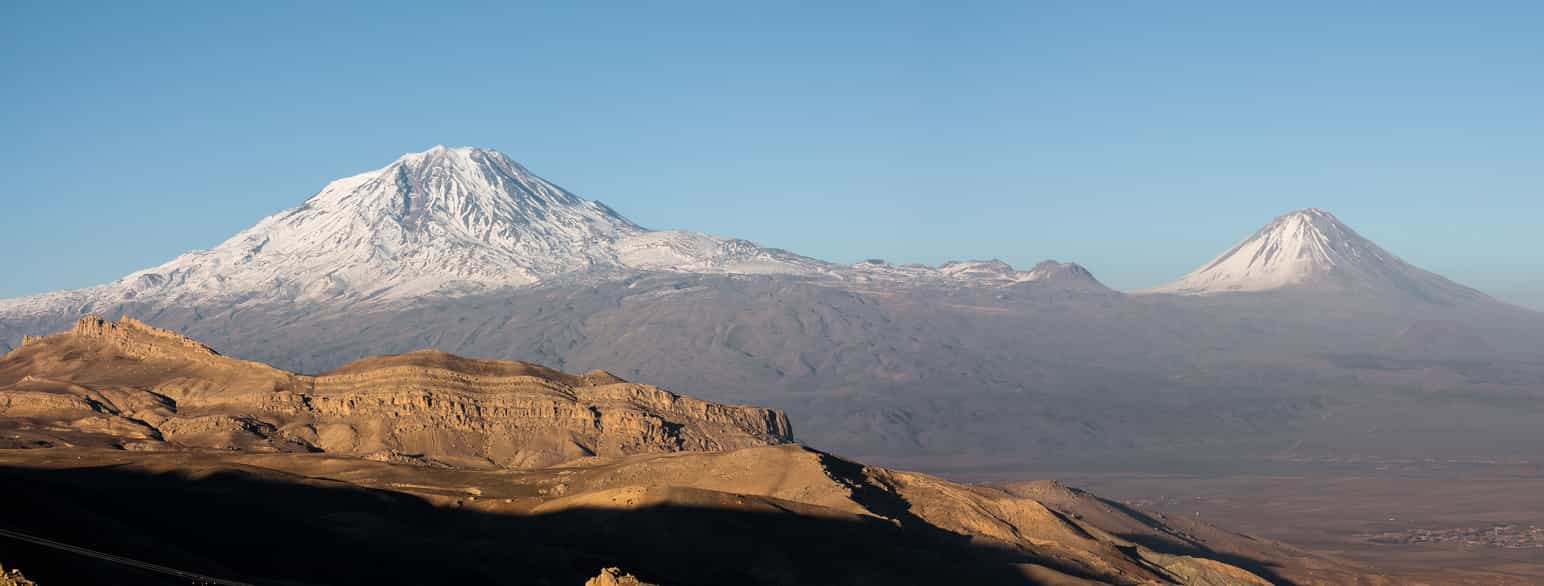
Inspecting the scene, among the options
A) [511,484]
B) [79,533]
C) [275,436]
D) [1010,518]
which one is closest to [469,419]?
[275,436]

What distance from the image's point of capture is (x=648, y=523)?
270 feet

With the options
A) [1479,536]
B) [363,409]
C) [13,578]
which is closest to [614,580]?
[13,578]

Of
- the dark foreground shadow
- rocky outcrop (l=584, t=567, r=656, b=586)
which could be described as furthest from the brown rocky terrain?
rocky outcrop (l=584, t=567, r=656, b=586)

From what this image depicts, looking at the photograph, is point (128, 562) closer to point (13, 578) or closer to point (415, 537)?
point (13, 578)

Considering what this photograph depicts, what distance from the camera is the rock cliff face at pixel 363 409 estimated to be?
412 feet

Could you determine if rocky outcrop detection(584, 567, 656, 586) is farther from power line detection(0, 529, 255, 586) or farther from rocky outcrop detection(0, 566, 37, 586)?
rocky outcrop detection(0, 566, 37, 586)

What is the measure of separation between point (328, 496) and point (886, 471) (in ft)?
135

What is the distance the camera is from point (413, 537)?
78.5 metres

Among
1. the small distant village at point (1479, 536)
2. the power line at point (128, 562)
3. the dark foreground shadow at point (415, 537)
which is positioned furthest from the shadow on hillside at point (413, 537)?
the small distant village at point (1479, 536)

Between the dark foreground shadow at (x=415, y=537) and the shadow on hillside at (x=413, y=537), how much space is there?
0.10 metres

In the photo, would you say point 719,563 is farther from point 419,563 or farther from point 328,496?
point 328,496

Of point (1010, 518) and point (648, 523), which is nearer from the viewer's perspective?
point (648, 523)

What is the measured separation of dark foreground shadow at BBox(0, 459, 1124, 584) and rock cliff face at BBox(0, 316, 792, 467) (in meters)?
36.7

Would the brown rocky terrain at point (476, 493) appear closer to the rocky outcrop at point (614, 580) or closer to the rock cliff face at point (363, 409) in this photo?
the rock cliff face at point (363, 409)
